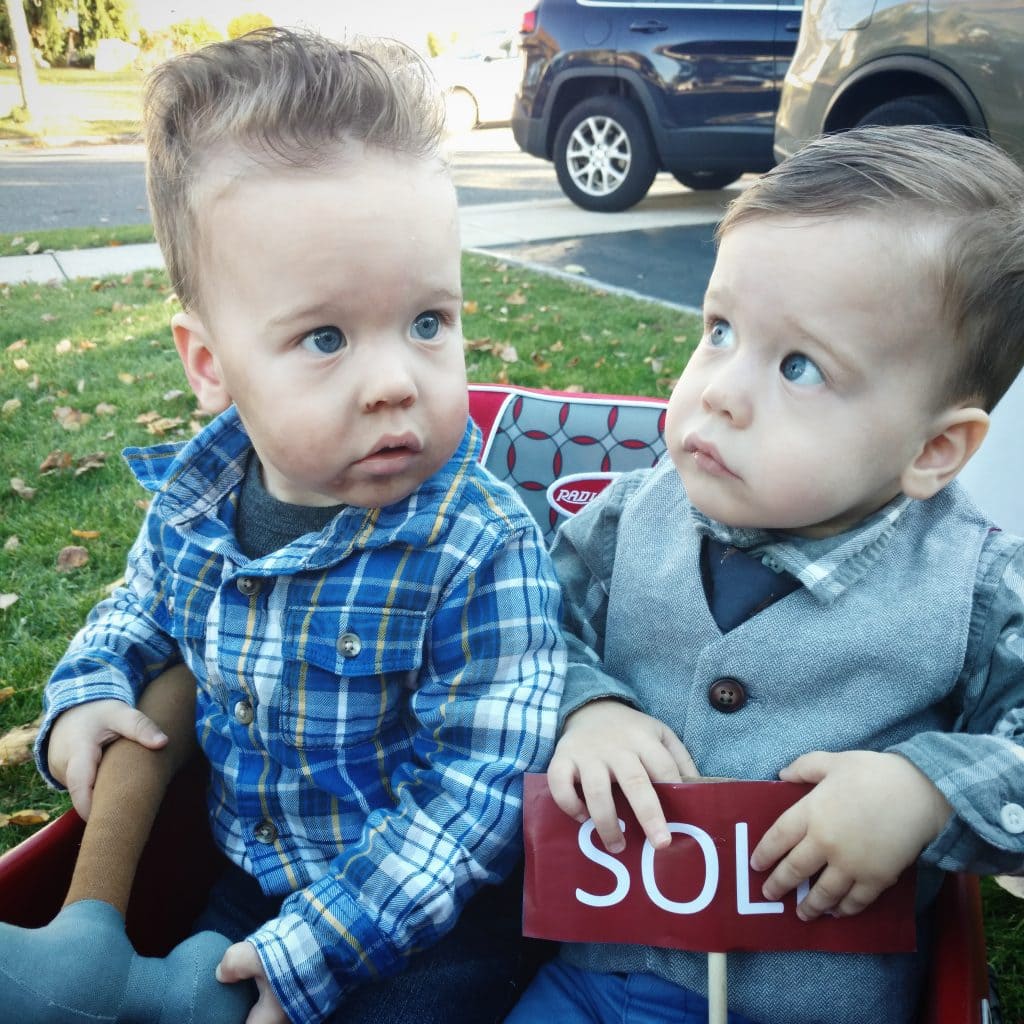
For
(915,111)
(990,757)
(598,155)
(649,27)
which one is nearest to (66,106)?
(598,155)

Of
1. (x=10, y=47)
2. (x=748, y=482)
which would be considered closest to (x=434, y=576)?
(x=748, y=482)

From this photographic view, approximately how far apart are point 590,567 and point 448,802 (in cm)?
44

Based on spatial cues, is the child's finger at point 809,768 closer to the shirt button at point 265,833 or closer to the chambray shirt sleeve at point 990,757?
the chambray shirt sleeve at point 990,757

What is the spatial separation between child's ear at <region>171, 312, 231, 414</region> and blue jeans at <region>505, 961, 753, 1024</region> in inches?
36.1

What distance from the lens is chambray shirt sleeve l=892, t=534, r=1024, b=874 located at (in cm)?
116

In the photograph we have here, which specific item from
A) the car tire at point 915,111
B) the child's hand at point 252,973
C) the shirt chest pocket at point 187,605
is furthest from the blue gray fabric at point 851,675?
the car tire at point 915,111

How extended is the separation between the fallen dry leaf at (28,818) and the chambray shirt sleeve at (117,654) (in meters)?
0.71

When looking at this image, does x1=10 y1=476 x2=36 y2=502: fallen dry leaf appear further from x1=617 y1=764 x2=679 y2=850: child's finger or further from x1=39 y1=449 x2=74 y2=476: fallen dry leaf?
x1=617 y1=764 x2=679 y2=850: child's finger

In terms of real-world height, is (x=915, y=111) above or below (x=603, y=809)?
above

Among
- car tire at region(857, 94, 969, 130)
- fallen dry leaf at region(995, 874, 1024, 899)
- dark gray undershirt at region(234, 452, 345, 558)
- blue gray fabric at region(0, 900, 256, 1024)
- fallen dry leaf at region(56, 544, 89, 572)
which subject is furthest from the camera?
car tire at region(857, 94, 969, 130)

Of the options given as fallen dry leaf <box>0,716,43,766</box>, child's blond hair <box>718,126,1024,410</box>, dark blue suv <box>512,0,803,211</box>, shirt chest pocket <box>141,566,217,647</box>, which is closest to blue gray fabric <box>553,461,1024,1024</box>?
child's blond hair <box>718,126,1024,410</box>

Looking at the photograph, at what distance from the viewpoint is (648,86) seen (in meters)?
7.38

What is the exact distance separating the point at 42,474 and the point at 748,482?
126 inches

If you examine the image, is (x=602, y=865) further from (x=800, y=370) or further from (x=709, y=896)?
(x=800, y=370)
